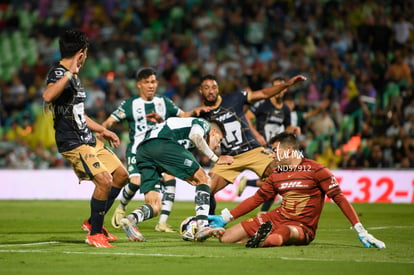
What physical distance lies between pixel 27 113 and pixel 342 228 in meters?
Result: 14.8

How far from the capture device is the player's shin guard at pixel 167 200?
43.1 feet

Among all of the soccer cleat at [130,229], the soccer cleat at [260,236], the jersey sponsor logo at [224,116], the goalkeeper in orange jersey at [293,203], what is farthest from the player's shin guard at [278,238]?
the jersey sponsor logo at [224,116]

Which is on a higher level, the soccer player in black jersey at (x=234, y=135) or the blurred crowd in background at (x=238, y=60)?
the blurred crowd in background at (x=238, y=60)

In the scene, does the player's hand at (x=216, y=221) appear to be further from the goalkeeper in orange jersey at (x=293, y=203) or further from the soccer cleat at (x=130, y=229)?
the soccer cleat at (x=130, y=229)

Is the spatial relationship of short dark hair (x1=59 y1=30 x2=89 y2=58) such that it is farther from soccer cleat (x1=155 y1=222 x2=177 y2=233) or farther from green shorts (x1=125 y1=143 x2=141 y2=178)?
green shorts (x1=125 y1=143 x2=141 y2=178)

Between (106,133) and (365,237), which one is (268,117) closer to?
(106,133)

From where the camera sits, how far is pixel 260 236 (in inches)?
377

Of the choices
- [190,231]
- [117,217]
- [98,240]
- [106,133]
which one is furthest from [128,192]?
[98,240]

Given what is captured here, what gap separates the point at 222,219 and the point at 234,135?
3474 millimetres

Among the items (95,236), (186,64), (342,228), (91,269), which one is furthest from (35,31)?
(91,269)

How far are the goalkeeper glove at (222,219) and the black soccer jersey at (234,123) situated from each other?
301cm

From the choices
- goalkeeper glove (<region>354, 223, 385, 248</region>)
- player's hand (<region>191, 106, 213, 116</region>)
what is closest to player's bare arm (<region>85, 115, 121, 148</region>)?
player's hand (<region>191, 106, 213, 116</region>)

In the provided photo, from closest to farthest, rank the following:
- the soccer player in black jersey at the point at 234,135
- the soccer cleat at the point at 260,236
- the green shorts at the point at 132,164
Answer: the soccer cleat at the point at 260,236 → the soccer player in black jersey at the point at 234,135 → the green shorts at the point at 132,164

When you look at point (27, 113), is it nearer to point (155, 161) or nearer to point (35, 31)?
point (35, 31)
